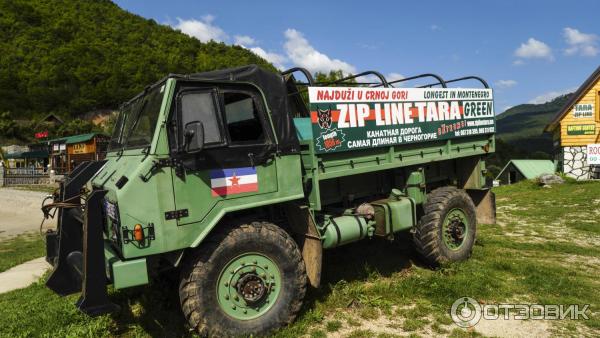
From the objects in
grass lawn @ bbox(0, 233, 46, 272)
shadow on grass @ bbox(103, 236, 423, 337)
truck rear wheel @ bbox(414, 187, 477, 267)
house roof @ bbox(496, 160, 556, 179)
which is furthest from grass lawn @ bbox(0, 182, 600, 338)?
house roof @ bbox(496, 160, 556, 179)

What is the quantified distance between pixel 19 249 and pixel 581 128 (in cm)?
2479

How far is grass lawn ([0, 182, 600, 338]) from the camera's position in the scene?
462cm

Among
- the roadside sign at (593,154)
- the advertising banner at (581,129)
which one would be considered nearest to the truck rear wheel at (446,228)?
the roadside sign at (593,154)

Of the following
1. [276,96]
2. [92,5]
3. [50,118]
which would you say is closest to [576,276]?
[276,96]

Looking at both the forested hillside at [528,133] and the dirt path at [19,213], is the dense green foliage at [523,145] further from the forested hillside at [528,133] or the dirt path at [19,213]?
the dirt path at [19,213]

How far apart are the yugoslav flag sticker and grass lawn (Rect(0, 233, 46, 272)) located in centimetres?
672

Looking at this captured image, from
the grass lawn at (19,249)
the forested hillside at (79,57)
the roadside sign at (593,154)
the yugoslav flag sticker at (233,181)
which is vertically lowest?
the grass lawn at (19,249)

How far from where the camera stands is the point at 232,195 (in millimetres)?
4410

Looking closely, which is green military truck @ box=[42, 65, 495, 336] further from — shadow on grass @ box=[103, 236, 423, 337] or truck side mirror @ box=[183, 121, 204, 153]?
shadow on grass @ box=[103, 236, 423, 337]

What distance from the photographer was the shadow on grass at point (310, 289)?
4.72 m

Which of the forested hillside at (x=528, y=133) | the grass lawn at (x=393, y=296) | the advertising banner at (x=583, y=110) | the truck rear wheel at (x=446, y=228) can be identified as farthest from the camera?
the forested hillside at (x=528, y=133)

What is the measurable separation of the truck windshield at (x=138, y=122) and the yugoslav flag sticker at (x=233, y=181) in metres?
0.77

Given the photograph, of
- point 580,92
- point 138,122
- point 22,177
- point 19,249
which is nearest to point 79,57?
point 22,177

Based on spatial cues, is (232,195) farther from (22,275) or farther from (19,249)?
(19,249)
